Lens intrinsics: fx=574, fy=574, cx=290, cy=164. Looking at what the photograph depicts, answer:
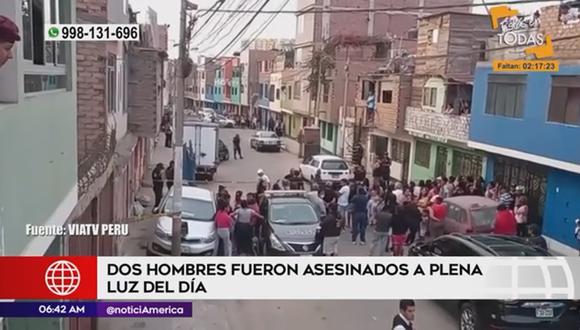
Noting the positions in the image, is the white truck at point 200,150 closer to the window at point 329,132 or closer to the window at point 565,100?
the window at point 329,132

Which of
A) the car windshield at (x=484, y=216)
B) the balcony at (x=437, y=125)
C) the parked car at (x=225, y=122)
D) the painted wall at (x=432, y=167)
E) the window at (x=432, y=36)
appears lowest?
the car windshield at (x=484, y=216)

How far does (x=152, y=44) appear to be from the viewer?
2.73m

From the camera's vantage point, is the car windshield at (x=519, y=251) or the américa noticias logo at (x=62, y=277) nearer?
the américa noticias logo at (x=62, y=277)

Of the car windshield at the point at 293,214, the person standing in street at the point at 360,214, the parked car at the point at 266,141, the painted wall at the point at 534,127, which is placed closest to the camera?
the painted wall at the point at 534,127

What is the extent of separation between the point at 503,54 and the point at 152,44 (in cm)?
163

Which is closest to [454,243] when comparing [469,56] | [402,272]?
[402,272]

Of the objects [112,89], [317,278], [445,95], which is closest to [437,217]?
[445,95]

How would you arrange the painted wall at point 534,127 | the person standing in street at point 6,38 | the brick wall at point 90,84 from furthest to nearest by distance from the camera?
the painted wall at point 534,127 < the brick wall at point 90,84 < the person standing in street at point 6,38

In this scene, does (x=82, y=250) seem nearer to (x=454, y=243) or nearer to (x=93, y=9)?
(x=93, y=9)

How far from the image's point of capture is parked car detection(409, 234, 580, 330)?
253cm
